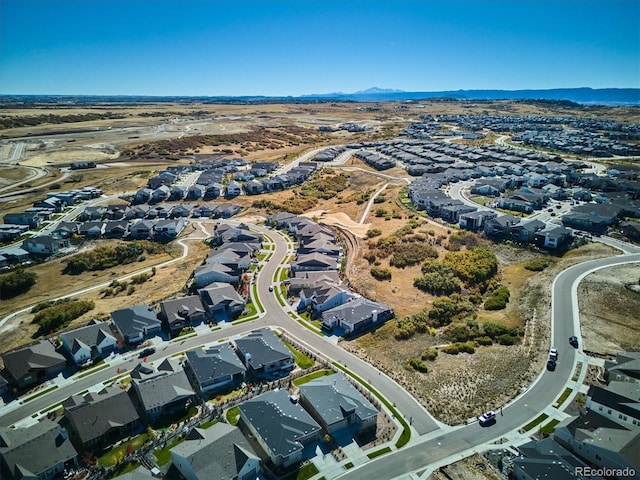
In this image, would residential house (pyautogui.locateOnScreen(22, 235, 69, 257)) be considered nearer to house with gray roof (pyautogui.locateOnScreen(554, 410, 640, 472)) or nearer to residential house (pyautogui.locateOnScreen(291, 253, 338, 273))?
residential house (pyautogui.locateOnScreen(291, 253, 338, 273))

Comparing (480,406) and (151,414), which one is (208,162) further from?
(480,406)

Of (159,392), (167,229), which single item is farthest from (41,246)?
(159,392)

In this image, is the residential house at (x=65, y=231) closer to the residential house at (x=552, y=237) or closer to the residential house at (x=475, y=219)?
the residential house at (x=475, y=219)

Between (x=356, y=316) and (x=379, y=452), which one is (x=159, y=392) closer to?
(x=379, y=452)

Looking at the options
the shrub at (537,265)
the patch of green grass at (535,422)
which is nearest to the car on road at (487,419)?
the patch of green grass at (535,422)

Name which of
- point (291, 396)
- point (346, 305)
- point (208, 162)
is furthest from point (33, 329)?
point (208, 162)
